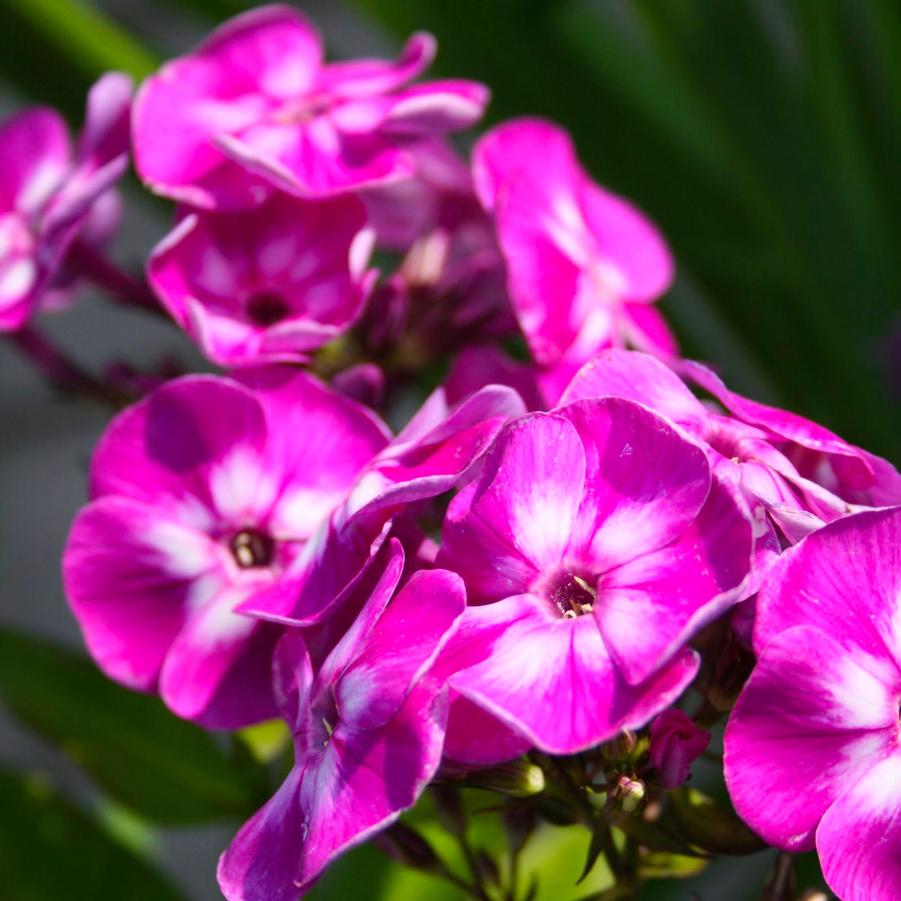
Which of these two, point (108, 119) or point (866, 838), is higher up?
point (108, 119)

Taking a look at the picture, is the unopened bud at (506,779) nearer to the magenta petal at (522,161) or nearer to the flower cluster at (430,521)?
the flower cluster at (430,521)

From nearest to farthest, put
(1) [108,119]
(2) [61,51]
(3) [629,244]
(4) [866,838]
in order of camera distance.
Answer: (4) [866,838] < (1) [108,119] < (3) [629,244] < (2) [61,51]

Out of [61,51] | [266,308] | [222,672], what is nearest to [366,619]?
[222,672]

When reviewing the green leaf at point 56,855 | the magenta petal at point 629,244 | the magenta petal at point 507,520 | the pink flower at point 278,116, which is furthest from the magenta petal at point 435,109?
the green leaf at point 56,855

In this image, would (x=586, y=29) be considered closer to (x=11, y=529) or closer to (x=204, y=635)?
(x=204, y=635)

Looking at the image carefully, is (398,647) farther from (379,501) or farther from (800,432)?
(800,432)

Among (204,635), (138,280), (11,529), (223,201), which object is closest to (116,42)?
(138,280)

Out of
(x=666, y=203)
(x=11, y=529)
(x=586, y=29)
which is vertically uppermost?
(x=586, y=29)
